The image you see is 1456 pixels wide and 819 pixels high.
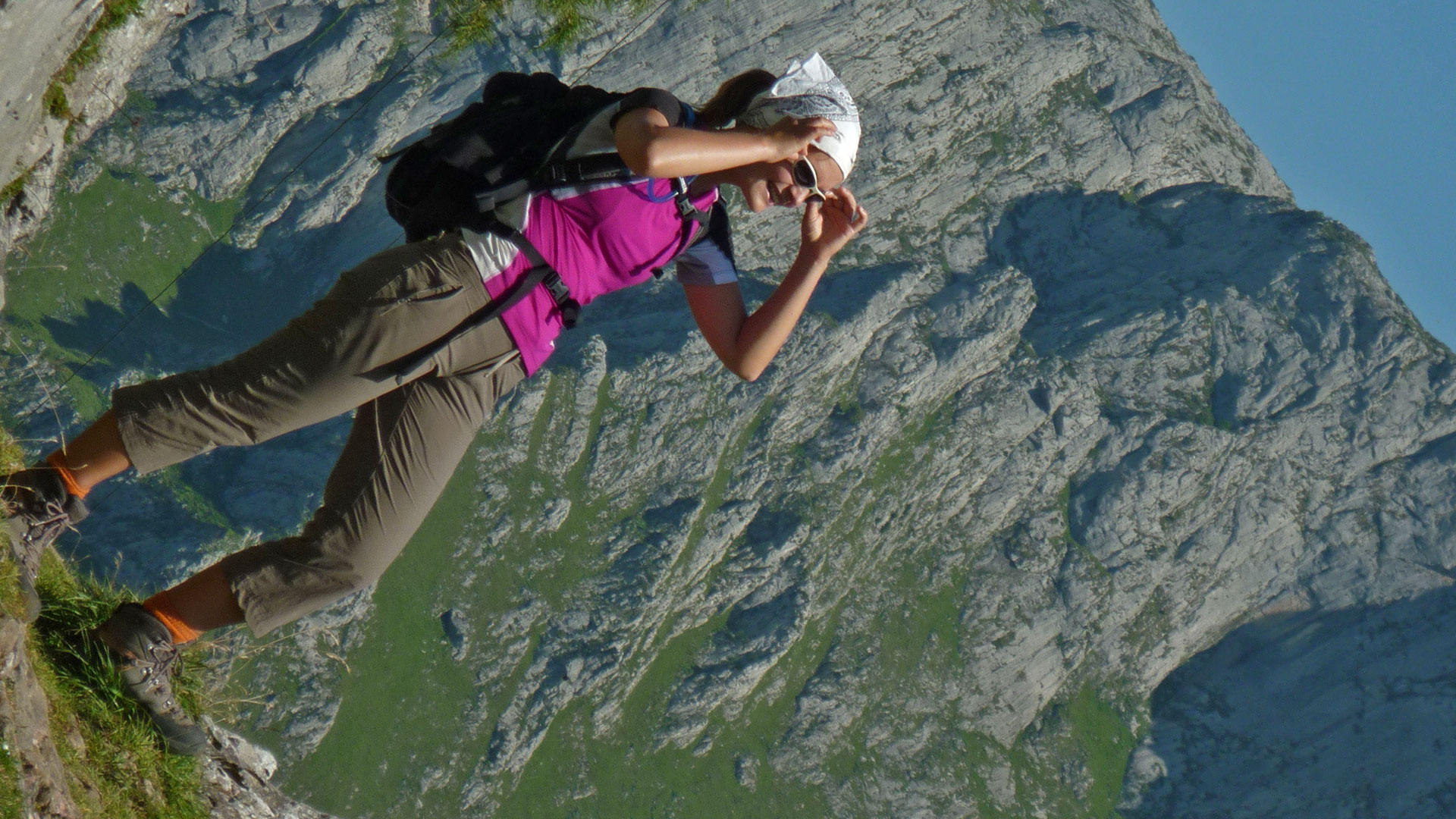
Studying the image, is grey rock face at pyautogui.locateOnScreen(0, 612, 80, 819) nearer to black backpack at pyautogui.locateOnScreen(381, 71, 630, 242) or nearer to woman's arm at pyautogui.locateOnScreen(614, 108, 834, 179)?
black backpack at pyautogui.locateOnScreen(381, 71, 630, 242)

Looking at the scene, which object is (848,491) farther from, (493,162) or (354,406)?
(354,406)

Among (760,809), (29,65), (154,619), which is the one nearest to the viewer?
(154,619)

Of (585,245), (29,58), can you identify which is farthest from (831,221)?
(29,58)

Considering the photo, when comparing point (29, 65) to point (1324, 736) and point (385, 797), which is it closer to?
point (385, 797)

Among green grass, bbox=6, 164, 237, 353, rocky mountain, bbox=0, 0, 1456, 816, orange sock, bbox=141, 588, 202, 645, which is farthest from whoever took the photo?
green grass, bbox=6, 164, 237, 353

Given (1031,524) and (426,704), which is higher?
(426,704)

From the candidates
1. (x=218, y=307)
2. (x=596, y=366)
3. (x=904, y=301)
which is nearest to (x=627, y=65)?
(x=596, y=366)

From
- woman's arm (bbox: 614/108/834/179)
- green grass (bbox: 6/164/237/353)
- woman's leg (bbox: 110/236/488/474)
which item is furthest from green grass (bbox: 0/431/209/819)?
green grass (bbox: 6/164/237/353)
